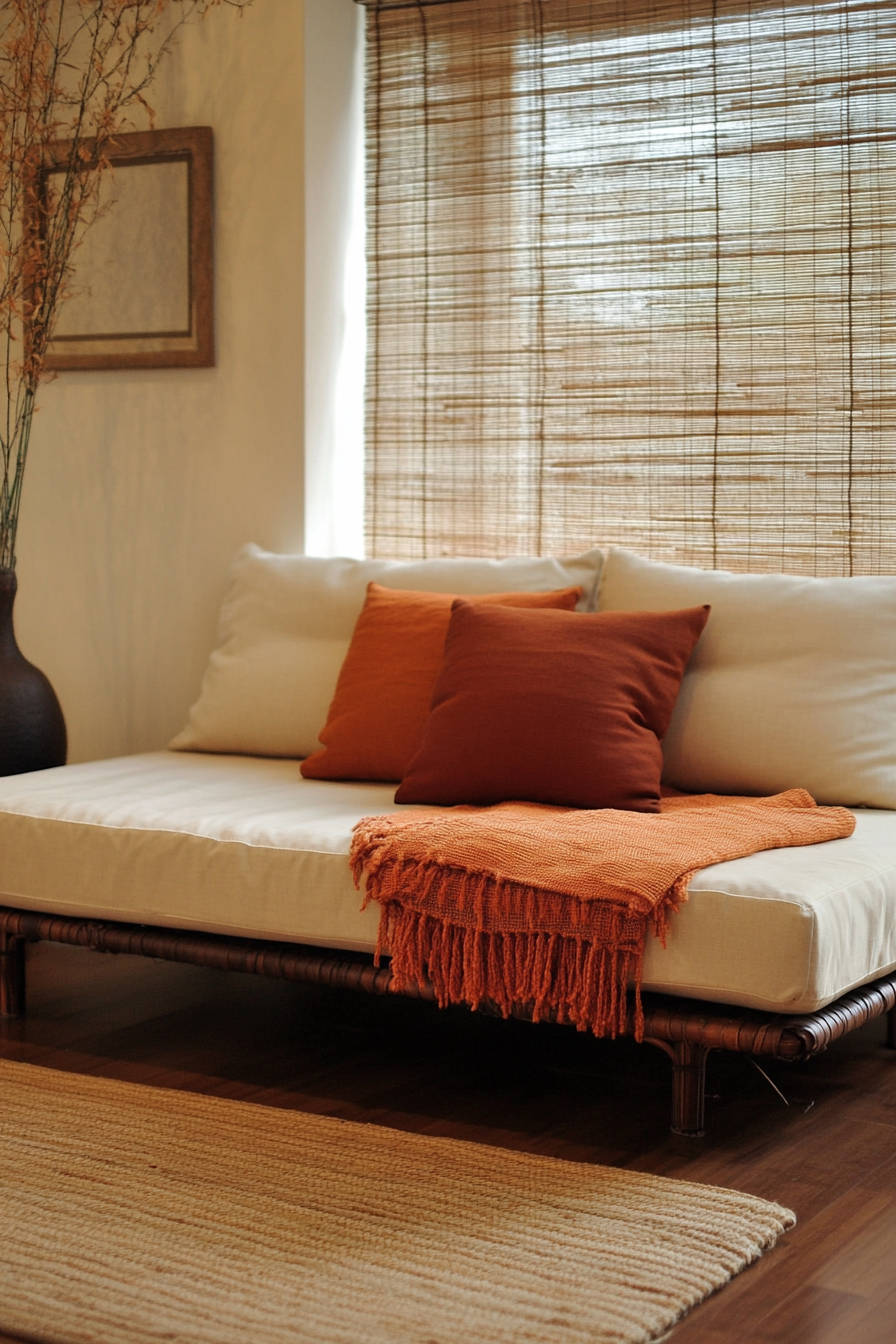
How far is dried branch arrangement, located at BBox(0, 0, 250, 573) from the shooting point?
3807 millimetres

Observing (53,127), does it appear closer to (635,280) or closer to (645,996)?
(635,280)

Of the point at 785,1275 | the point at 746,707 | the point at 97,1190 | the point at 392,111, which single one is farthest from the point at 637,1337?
the point at 392,111

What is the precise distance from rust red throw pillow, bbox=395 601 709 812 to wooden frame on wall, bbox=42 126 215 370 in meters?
1.49

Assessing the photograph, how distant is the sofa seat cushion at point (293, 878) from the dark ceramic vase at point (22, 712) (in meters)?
0.31

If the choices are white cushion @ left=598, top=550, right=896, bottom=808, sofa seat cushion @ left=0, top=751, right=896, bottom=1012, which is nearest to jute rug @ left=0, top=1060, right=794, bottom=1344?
sofa seat cushion @ left=0, top=751, right=896, bottom=1012

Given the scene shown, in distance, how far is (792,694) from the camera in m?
3.05

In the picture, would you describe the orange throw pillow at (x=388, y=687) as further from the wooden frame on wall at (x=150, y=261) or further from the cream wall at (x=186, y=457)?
the wooden frame on wall at (x=150, y=261)

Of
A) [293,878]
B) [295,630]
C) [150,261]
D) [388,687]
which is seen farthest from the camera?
[150,261]

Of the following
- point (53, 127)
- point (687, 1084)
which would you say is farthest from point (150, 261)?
point (687, 1084)

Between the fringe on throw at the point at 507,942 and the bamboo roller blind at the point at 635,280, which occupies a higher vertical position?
the bamboo roller blind at the point at 635,280

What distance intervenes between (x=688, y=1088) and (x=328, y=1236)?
2.16 ft

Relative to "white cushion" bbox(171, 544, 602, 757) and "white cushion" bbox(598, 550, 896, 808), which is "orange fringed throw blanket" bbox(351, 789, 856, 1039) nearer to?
"white cushion" bbox(598, 550, 896, 808)

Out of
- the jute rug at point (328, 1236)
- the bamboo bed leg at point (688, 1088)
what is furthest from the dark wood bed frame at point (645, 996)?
the jute rug at point (328, 1236)

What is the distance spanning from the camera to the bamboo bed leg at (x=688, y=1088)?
2.37 m
